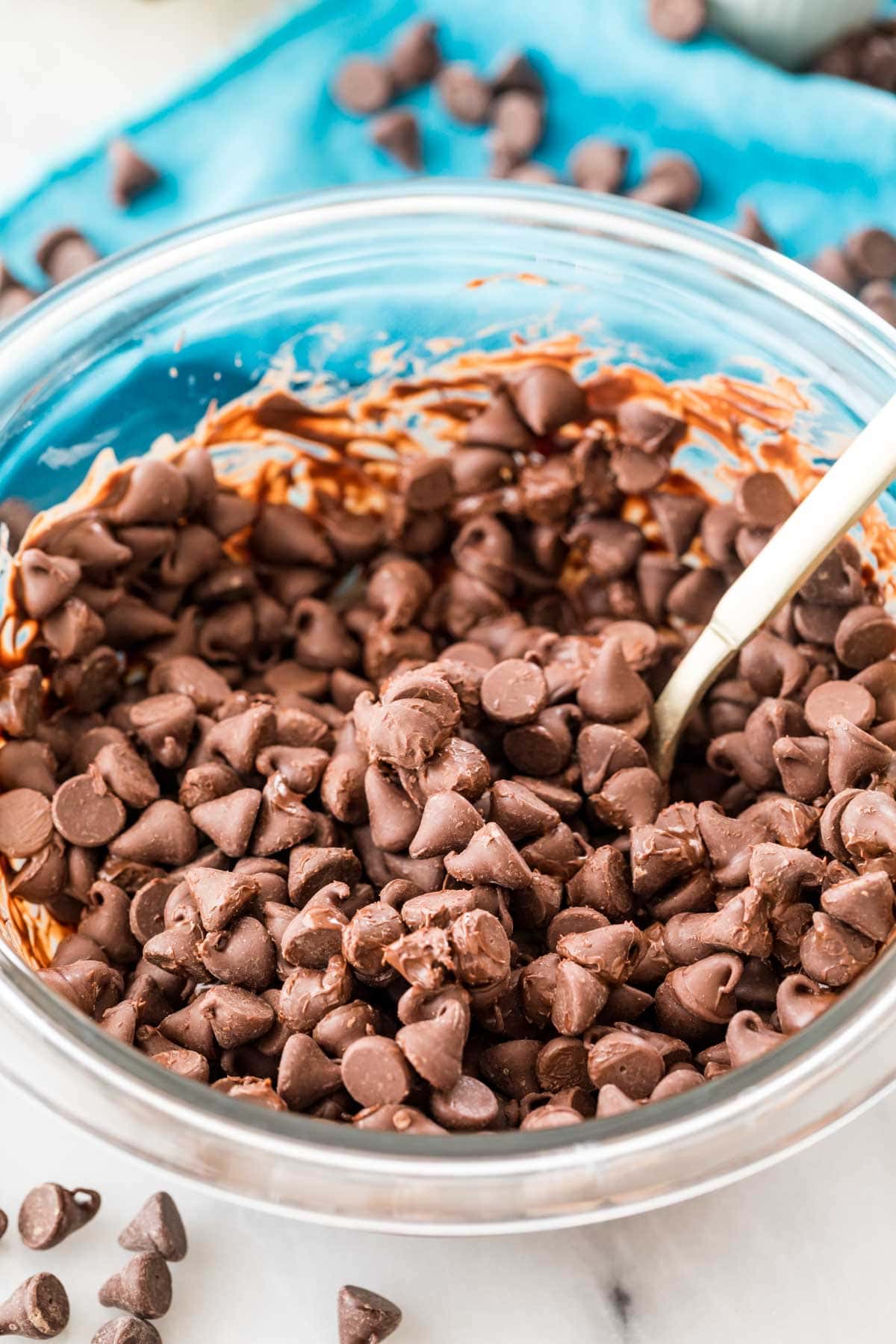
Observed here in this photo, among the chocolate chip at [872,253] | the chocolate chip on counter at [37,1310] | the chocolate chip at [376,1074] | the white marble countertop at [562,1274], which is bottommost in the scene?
the white marble countertop at [562,1274]

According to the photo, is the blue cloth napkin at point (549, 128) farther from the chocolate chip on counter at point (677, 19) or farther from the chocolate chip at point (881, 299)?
the chocolate chip at point (881, 299)

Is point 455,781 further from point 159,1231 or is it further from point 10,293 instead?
point 10,293

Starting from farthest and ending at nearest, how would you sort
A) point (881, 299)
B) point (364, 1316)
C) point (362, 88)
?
point (362, 88), point (881, 299), point (364, 1316)

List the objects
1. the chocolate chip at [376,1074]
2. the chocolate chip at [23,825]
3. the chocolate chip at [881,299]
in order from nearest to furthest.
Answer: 1. the chocolate chip at [376,1074]
2. the chocolate chip at [23,825]
3. the chocolate chip at [881,299]

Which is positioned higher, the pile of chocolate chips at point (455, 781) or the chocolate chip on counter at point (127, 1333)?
the pile of chocolate chips at point (455, 781)

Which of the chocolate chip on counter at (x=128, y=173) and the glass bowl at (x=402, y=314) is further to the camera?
the chocolate chip on counter at (x=128, y=173)

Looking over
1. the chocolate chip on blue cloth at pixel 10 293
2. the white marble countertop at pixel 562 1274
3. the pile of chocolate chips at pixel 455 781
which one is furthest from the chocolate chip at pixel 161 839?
the chocolate chip on blue cloth at pixel 10 293

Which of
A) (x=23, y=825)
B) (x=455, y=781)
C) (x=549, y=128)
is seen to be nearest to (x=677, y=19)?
(x=549, y=128)
